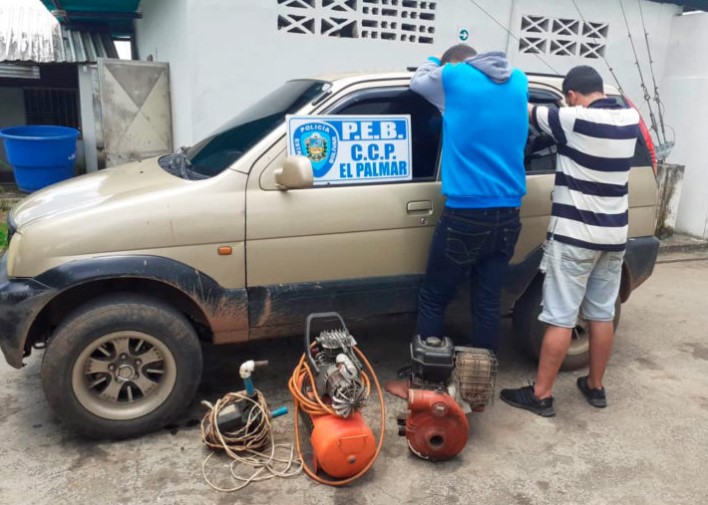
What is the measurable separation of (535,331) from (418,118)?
1.61 meters

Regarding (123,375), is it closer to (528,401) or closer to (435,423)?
(435,423)

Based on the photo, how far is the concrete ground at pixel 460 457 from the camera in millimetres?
2945

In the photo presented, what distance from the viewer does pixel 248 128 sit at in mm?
3674

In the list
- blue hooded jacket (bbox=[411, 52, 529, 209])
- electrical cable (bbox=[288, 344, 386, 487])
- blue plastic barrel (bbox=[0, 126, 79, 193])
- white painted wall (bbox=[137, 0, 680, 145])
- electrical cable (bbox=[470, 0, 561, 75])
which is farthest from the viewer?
blue plastic barrel (bbox=[0, 126, 79, 193])

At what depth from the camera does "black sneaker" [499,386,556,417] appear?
12.2ft

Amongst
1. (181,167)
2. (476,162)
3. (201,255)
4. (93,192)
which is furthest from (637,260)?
A: (93,192)

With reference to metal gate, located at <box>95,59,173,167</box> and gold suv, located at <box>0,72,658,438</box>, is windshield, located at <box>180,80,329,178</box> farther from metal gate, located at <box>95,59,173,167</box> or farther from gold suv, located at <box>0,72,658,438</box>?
metal gate, located at <box>95,59,173,167</box>

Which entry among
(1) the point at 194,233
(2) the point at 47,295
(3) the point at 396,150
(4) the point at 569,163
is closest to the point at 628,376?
(4) the point at 569,163

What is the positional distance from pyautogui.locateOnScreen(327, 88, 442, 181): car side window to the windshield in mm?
317

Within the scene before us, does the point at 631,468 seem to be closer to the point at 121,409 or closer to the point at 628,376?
the point at 628,376

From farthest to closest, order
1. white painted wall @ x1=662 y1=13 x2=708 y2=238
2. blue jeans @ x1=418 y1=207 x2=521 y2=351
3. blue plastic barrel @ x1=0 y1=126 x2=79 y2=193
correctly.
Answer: blue plastic barrel @ x1=0 y1=126 x2=79 y2=193 → white painted wall @ x1=662 y1=13 x2=708 y2=238 → blue jeans @ x1=418 y1=207 x2=521 y2=351

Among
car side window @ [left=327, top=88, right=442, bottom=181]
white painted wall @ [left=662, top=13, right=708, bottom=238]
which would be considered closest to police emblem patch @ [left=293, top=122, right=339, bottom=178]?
car side window @ [left=327, top=88, right=442, bottom=181]

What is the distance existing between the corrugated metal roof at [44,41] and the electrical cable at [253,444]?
8.03 m

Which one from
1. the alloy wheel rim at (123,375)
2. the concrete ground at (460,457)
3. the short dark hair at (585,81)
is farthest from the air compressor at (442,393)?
the short dark hair at (585,81)
